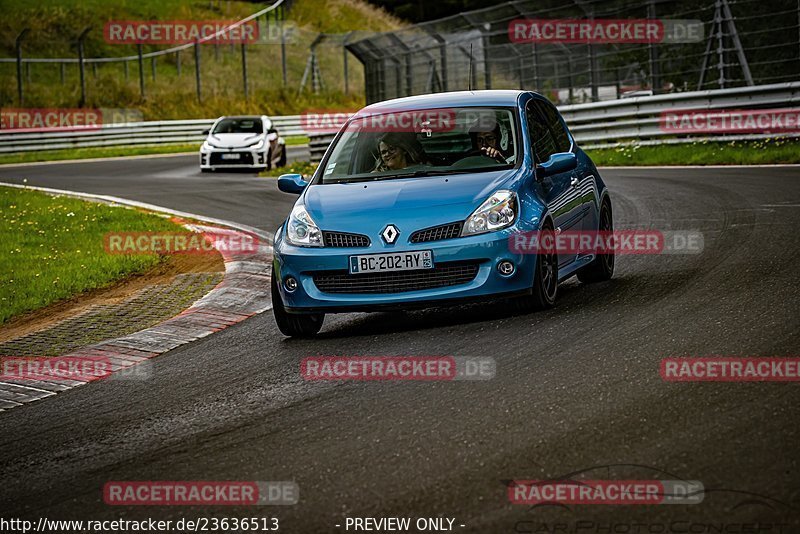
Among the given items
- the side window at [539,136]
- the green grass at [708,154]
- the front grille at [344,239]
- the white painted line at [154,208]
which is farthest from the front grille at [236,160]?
the front grille at [344,239]

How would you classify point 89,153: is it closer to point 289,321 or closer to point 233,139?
point 233,139

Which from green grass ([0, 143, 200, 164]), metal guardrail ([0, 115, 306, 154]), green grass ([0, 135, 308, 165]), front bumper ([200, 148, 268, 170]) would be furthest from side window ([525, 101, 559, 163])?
metal guardrail ([0, 115, 306, 154])

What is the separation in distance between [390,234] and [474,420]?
2744mm

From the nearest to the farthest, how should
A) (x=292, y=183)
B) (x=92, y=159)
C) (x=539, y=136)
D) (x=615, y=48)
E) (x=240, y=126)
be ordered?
(x=292, y=183) → (x=539, y=136) → (x=615, y=48) → (x=240, y=126) → (x=92, y=159)

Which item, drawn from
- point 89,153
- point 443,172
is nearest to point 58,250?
point 443,172

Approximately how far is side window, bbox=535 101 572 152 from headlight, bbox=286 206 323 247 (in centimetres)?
239

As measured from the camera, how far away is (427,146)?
9.34 meters

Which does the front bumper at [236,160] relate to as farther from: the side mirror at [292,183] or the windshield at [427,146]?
the side mirror at [292,183]

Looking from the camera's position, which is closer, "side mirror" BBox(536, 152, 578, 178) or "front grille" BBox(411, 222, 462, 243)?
"front grille" BBox(411, 222, 462, 243)

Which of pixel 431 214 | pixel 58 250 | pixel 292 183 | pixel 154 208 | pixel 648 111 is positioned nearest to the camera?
pixel 431 214

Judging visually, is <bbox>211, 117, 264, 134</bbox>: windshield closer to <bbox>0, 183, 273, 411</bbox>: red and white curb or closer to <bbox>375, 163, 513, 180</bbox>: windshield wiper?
<bbox>0, 183, 273, 411</bbox>: red and white curb

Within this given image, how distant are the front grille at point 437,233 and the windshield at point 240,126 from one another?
2189 cm

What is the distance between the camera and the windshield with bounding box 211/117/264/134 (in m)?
29.9

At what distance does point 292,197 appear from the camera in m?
20.3
